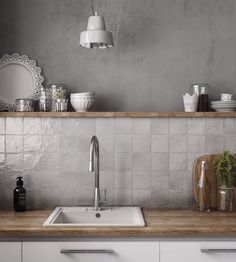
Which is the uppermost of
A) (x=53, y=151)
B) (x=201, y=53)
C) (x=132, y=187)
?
(x=201, y=53)

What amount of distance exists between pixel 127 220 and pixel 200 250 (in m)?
0.56

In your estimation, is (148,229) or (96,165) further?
(96,165)

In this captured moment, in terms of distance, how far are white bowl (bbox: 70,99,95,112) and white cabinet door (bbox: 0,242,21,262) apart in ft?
3.06

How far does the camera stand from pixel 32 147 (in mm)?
2914

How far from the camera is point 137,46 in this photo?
296cm

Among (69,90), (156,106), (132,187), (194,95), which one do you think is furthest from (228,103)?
(69,90)

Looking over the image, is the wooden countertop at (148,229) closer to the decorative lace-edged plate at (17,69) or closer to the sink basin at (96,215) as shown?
the sink basin at (96,215)

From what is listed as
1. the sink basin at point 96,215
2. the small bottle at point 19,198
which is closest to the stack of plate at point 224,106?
the sink basin at point 96,215

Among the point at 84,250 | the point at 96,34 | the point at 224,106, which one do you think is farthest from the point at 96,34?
the point at 84,250

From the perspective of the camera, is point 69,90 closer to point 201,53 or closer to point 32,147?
point 32,147

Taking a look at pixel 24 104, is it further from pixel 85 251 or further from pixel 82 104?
pixel 85 251

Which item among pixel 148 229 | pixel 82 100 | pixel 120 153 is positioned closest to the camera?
pixel 148 229

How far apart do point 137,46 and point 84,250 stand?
4.51ft

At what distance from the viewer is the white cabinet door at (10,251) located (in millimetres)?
2322
